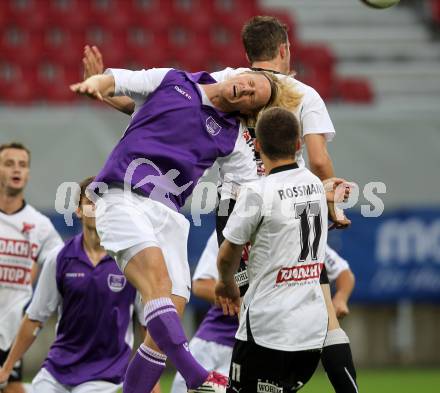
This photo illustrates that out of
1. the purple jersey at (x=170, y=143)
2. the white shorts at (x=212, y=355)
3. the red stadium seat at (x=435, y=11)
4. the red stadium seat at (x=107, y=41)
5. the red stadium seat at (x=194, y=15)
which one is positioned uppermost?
the red stadium seat at (x=435, y=11)

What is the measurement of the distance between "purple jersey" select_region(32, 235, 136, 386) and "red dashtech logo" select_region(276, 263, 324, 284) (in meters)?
1.93

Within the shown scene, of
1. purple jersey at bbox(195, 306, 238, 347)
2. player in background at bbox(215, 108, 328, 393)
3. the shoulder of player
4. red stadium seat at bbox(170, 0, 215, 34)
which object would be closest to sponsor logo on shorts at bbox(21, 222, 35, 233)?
purple jersey at bbox(195, 306, 238, 347)

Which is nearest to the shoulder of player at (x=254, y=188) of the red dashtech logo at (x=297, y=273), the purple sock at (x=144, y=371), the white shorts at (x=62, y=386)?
the red dashtech logo at (x=297, y=273)

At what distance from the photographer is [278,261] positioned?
16.2 ft

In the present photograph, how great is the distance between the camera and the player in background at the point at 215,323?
671 centimetres

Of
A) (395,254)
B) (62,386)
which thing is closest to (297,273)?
(62,386)

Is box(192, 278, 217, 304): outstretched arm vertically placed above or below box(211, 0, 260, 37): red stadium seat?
A: below

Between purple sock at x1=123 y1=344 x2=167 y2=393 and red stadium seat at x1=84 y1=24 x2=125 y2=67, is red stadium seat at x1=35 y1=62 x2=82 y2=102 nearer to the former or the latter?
red stadium seat at x1=84 y1=24 x2=125 y2=67

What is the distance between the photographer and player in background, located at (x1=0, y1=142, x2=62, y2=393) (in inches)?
295

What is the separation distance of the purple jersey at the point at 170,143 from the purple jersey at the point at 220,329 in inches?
57.2

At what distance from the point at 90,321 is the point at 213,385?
1390mm

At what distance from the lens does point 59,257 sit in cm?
670

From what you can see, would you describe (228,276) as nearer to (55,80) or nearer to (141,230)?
(141,230)

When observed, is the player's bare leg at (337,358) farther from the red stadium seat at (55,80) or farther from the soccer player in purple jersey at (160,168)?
the red stadium seat at (55,80)
